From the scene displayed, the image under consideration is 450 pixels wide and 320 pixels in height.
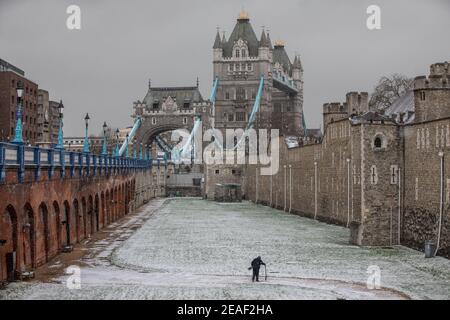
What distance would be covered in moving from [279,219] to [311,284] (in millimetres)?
33391

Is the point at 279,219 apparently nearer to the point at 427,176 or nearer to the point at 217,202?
the point at 427,176

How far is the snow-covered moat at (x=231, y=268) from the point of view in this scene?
76.1 feet

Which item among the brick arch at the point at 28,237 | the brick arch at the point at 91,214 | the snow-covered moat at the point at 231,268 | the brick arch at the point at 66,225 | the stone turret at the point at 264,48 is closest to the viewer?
the snow-covered moat at the point at 231,268

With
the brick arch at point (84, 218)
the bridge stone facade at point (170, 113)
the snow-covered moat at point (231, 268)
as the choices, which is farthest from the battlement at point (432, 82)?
the bridge stone facade at point (170, 113)

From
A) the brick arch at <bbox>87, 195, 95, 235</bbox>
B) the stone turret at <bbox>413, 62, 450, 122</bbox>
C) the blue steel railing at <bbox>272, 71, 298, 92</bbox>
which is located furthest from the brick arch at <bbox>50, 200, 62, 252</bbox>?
the blue steel railing at <bbox>272, 71, 298, 92</bbox>

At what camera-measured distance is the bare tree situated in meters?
82.7

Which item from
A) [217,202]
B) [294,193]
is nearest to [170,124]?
[217,202]

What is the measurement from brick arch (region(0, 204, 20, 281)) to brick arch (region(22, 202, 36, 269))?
1.06 m

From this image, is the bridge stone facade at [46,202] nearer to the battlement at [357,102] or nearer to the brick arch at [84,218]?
the brick arch at [84,218]

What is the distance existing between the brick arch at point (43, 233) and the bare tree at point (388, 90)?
56330mm

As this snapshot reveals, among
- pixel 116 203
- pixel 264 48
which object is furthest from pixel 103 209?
pixel 264 48

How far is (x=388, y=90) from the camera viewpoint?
8350 centimetres

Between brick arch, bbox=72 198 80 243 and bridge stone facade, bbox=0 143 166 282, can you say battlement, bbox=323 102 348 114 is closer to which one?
bridge stone facade, bbox=0 143 166 282

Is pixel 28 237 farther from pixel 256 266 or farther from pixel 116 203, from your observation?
pixel 116 203
